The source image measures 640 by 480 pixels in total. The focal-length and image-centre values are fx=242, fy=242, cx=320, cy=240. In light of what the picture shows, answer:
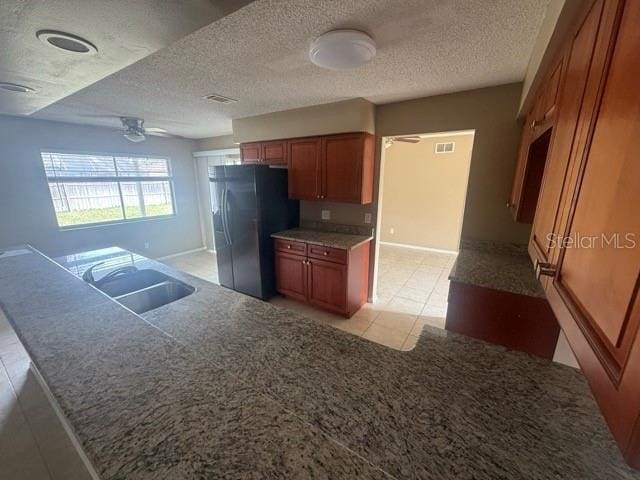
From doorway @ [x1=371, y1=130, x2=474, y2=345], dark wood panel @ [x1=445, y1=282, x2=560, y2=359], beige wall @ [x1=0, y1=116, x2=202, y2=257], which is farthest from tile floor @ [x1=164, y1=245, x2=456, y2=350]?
beige wall @ [x1=0, y1=116, x2=202, y2=257]

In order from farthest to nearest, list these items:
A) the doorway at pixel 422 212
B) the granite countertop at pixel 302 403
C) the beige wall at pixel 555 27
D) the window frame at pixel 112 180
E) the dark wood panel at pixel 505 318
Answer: the doorway at pixel 422 212 < the window frame at pixel 112 180 < the dark wood panel at pixel 505 318 < the beige wall at pixel 555 27 < the granite countertop at pixel 302 403

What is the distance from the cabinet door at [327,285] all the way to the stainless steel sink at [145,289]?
1557mm

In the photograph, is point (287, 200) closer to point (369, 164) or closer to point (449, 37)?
point (369, 164)

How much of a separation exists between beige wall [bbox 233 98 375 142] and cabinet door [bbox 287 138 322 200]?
0.12 m

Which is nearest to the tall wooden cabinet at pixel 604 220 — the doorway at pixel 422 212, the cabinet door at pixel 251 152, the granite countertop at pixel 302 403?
the granite countertop at pixel 302 403

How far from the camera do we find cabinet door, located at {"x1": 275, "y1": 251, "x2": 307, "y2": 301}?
3074mm

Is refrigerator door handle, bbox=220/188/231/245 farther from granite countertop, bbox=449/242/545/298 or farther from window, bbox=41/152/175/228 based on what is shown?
granite countertop, bbox=449/242/545/298

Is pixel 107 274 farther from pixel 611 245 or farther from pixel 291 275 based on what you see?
pixel 611 245

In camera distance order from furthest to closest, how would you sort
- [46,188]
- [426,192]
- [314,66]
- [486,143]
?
[426,192]
[46,188]
[486,143]
[314,66]

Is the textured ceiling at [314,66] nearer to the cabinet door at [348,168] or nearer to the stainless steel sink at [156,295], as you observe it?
the cabinet door at [348,168]

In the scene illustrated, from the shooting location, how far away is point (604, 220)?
1.61ft

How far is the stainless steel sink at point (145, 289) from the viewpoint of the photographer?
1606 mm

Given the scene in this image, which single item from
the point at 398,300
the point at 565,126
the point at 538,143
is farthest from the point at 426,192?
the point at 565,126

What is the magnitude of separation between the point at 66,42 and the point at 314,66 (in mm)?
1341
